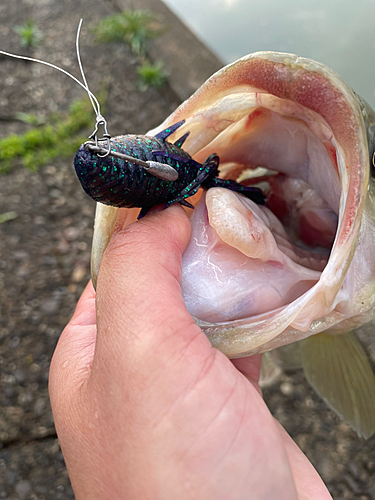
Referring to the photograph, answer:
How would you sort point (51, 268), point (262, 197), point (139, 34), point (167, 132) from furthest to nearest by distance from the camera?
1. point (139, 34)
2. point (51, 268)
3. point (262, 197)
4. point (167, 132)

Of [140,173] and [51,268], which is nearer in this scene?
[140,173]

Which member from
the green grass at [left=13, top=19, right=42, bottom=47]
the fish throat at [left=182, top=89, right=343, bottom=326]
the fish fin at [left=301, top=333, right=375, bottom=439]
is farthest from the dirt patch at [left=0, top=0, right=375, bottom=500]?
the fish throat at [left=182, top=89, right=343, bottom=326]

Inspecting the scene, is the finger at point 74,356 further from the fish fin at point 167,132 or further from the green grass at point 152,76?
the green grass at point 152,76

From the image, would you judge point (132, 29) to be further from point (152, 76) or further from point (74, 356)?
point (74, 356)

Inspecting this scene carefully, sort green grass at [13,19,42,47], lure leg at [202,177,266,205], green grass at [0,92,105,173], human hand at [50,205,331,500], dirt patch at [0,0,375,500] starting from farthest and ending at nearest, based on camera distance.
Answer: green grass at [13,19,42,47]
green grass at [0,92,105,173]
dirt patch at [0,0,375,500]
lure leg at [202,177,266,205]
human hand at [50,205,331,500]

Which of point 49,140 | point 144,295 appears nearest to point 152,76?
point 49,140

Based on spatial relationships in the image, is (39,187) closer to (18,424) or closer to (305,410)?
(18,424)

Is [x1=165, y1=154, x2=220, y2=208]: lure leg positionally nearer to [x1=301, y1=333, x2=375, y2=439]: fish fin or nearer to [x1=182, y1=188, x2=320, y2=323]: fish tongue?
[x1=182, y1=188, x2=320, y2=323]: fish tongue
